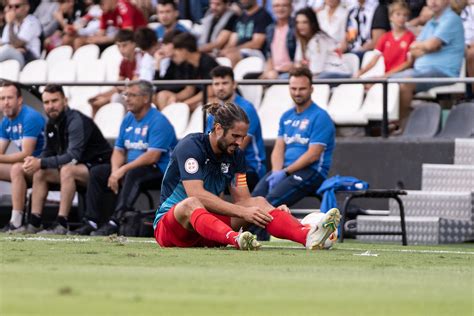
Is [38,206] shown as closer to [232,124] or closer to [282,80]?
[282,80]

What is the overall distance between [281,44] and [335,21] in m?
0.87

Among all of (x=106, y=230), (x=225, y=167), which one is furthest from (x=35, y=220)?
(x=225, y=167)

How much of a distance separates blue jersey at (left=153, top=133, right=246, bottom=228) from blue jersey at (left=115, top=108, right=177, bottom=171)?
4.89 m

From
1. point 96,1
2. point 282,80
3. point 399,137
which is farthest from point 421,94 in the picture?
point 96,1

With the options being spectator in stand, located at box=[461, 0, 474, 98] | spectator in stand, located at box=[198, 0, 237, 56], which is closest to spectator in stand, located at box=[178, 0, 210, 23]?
spectator in stand, located at box=[198, 0, 237, 56]

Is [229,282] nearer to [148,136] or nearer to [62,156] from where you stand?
[148,136]

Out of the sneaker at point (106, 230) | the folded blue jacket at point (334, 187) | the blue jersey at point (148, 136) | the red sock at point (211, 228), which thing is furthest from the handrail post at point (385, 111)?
the red sock at point (211, 228)

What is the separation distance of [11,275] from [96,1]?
50.8ft

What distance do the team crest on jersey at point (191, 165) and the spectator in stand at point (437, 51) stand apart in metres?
6.42

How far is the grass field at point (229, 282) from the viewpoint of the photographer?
6.02 m

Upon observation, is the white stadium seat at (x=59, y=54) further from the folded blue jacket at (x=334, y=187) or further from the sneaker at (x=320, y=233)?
the sneaker at (x=320, y=233)

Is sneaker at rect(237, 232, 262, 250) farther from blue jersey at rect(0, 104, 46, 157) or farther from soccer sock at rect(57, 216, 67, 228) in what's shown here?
blue jersey at rect(0, 104, 46, 157)

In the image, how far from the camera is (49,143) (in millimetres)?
17016

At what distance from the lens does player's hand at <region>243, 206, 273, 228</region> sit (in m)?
10.6
